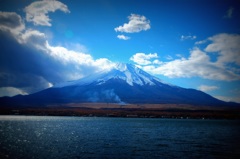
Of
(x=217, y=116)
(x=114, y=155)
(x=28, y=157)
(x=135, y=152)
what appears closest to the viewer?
(x=28, y=157)

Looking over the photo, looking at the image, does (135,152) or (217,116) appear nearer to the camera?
(135,152)

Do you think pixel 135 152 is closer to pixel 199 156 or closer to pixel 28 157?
pixel 199 156

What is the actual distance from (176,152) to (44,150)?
19.1 m

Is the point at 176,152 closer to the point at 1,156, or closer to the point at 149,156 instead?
the point at 149,156

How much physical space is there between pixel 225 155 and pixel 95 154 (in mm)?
17426

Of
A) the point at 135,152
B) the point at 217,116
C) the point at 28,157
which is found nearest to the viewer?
the point at 28,157

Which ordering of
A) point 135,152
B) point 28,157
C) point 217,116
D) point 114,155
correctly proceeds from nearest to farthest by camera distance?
point 28,157, point 114,155, point 135,152, point 217,116

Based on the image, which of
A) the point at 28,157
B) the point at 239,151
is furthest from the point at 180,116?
the point at 28,157

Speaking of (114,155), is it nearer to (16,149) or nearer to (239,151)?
(16,149)

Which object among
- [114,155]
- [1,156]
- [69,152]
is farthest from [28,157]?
[114,155]

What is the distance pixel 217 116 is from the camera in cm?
18038

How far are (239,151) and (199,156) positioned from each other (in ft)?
24.7

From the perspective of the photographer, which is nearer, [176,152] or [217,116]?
[176,152]

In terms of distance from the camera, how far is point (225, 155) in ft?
107
